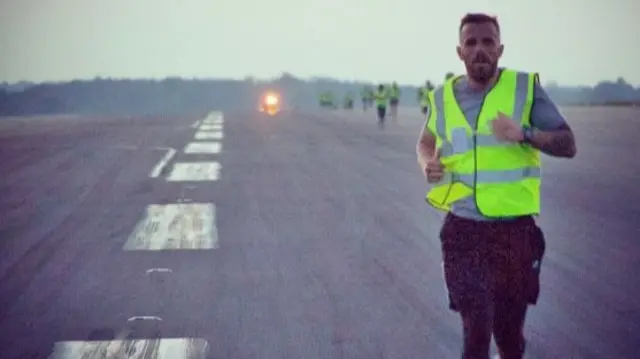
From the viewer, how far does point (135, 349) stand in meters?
6.39

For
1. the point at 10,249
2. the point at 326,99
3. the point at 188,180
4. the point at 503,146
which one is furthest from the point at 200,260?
the point at 326,99

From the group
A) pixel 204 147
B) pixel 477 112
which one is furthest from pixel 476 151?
pixel 204 147

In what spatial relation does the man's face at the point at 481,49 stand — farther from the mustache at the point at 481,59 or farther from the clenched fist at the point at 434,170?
the clenched fist at the point at 434,170

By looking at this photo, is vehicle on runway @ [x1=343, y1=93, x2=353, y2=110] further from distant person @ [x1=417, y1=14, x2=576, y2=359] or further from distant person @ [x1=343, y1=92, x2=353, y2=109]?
distant person @ [x1=417, y1=14, x2=576, y2=359]

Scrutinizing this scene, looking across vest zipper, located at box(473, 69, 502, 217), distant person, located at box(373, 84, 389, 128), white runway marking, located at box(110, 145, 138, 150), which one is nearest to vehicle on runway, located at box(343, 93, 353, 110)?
distant person, located at box(373, 84, 389, 128)

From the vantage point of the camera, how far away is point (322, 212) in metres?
13.6

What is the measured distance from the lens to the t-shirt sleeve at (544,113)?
4.51m

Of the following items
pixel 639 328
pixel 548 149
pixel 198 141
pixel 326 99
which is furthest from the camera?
pixel 326 99

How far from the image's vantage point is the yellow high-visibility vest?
4.54 metres

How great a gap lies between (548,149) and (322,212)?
30.3 feet

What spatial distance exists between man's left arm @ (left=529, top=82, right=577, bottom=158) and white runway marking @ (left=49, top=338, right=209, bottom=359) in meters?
2.73

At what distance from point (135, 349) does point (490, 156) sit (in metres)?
2.85

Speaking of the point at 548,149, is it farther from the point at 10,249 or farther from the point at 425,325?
the point at 10,249

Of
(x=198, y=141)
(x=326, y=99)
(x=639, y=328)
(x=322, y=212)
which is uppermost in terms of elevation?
(x=639, y=328)
